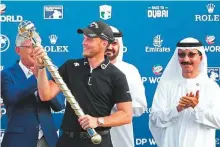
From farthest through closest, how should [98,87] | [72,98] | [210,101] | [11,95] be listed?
[210,101]
[11,95]
[98,87]
[72,98]

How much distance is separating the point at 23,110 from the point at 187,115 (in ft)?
4.60

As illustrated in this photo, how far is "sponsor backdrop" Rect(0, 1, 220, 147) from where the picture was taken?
21.0ft

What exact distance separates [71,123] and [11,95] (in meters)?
0.67

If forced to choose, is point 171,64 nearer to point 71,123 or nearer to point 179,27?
point 179,27

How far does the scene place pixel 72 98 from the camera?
4117 millimetres

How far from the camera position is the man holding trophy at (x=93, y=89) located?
4.40m

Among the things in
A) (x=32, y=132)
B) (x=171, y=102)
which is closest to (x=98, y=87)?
(x=32, y=132)

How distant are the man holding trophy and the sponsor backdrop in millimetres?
1953

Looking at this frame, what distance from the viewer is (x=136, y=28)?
256 inches

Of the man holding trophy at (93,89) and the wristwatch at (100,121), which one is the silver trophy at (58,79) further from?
the man holding trophy at (93,89)

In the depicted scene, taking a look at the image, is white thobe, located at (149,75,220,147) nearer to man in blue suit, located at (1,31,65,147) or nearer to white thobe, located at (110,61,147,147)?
white thobe, located at (110,61,147,147)

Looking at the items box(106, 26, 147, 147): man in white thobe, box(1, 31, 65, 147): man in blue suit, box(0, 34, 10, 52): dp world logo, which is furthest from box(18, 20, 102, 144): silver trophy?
box(0, 34, 10, 52): dp world logo

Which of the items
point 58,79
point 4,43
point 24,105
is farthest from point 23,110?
point 4,43

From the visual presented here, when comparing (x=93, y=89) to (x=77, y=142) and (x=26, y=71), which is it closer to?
(x=77, y=142)
